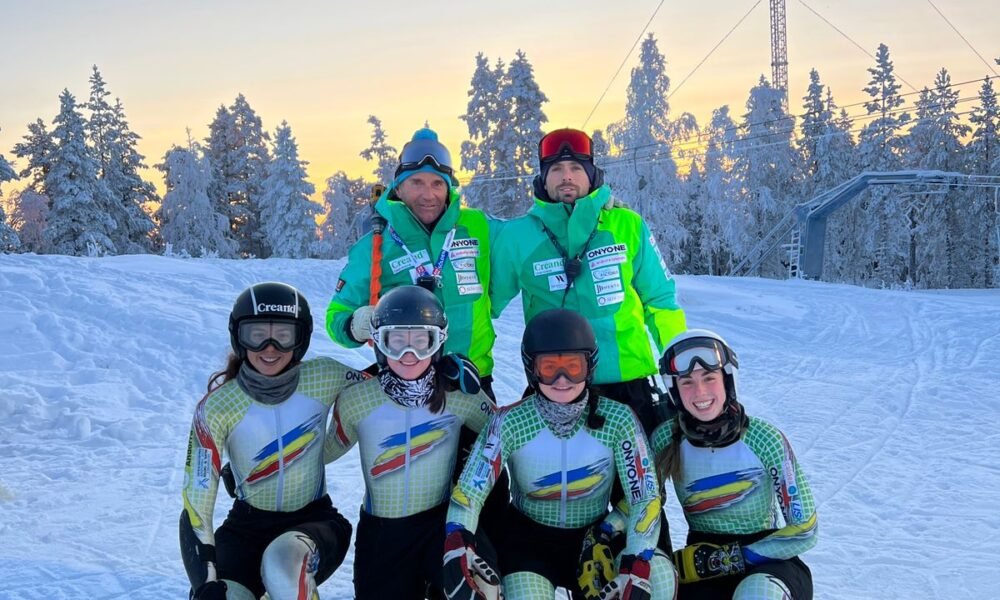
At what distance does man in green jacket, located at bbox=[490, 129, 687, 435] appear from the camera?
441 centimetres

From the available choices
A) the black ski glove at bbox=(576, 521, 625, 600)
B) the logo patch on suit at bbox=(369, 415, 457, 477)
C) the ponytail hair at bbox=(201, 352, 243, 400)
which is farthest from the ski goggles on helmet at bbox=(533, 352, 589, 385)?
the ponytail hair at bbox=(201, 352, 243, 400)

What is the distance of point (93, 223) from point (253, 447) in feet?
116

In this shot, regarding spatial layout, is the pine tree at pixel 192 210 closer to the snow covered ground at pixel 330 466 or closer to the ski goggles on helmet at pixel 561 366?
the snow covered ground at pixel 330 466

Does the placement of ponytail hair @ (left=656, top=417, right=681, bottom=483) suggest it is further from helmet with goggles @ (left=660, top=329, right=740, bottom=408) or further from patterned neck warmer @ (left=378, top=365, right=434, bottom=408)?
patterned neck warmer @ (left=378, top=365, right=434, bottom=408)

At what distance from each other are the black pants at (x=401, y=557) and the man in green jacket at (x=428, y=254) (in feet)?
2.95

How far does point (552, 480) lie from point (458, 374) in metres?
0.71

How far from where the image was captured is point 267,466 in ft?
13.3

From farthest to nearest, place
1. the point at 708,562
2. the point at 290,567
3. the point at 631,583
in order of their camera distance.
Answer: the point at 708,562 → the point at 290,567 → the point at 631,583

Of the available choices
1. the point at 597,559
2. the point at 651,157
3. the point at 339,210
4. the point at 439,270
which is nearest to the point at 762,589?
the point at 597,559

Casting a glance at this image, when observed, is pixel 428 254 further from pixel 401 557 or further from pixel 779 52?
pixel 779 52

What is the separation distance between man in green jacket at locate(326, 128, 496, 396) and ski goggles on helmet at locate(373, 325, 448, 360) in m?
0.56

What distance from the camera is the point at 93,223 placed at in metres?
34.9

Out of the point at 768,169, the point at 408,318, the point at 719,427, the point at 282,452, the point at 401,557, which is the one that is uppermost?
the point at 768,169

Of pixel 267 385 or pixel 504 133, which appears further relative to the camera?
pixel 504 133
